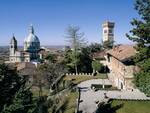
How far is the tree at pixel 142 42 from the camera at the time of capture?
1492 inches

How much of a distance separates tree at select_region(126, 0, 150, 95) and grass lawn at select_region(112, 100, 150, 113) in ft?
8.45

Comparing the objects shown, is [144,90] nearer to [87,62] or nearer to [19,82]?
[19,82]

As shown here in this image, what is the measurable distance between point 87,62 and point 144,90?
1379 inches

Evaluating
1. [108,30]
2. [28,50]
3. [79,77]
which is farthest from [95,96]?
[28,50]

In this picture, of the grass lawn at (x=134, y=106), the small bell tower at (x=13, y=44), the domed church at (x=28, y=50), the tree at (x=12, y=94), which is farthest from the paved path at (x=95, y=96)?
the small bell tower at (x=13, y=44)

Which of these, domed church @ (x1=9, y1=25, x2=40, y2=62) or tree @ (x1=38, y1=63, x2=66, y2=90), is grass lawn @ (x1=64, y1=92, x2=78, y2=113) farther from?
domed church @ (x1=9, y1=25, x2=40, y2=62)

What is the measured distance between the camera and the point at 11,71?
96.4 ft

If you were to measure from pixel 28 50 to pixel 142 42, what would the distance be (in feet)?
393

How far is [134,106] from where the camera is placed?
35.0 metres

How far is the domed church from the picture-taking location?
150 meters

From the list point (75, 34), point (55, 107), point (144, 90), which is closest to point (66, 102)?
point (55, 107)

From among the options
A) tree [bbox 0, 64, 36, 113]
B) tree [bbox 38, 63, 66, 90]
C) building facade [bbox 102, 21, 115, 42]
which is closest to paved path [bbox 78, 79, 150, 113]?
tree [bbox 0, 64, 36, 113]

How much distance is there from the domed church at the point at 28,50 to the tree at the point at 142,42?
366 feet

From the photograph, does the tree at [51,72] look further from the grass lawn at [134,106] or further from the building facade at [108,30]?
the building facade at [108,30]
